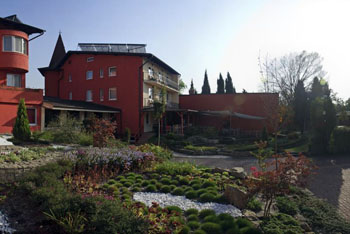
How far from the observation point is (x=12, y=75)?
19625mm

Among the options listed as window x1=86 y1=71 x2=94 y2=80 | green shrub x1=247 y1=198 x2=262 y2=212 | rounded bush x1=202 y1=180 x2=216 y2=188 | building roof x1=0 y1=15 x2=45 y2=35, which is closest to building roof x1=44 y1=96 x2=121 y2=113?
window x1=86 y1=71 x2=94 y2=80

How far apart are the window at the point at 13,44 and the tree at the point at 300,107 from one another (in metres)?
28.6

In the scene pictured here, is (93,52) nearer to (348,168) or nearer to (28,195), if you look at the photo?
(28,195)

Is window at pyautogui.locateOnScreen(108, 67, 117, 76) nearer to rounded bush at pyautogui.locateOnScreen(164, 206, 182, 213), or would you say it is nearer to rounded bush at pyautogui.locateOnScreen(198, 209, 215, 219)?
rounded bush at pyautogui.locateOnScreen(164, 206, 182, 213)

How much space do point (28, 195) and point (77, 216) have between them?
2377mm

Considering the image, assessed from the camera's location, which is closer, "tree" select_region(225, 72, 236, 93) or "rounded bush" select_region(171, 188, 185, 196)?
"rounded bush" select_region(171, 188, 185, 196)

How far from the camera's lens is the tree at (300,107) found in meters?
27.2

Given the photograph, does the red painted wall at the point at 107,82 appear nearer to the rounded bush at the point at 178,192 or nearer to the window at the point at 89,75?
the window at the point at 89,75

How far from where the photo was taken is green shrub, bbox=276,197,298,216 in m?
5.68

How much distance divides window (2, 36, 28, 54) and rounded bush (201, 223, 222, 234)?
21060 millimetres

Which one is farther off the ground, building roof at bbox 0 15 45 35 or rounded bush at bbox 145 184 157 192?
building roof at bbox 0 15 45 35

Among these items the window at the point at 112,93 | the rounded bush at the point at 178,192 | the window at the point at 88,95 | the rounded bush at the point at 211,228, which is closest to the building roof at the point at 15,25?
the window at the point at 88,95

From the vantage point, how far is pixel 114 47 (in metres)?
26.9

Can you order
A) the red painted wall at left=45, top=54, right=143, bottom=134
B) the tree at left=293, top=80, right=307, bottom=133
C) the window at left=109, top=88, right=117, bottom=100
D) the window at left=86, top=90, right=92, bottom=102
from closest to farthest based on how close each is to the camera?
the red painted wall at left=45, top=54, right=143, bottom=134 → the window at left=109, top=88, right=117, bottom=100 → the window at left=86, top=90, right=92, bottom=102 → the tree at left=293, top=80, right=307, bottom=133
